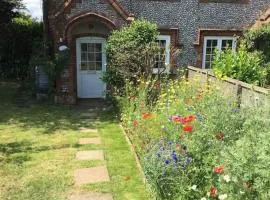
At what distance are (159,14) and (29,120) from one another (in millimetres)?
7034

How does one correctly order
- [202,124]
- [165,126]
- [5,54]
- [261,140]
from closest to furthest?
[261,140], [202,124], [165,126], [5,54]

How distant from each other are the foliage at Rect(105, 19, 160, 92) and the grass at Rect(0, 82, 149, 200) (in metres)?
1.70

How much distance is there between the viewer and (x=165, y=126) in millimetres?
6871

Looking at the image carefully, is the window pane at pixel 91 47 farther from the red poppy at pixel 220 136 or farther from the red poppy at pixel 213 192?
the red poppy at pixel 213 192

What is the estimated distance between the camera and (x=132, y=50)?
40.2ft

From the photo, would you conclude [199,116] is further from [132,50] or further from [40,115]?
[40,115]

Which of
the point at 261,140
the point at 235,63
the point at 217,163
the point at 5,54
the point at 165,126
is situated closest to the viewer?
the point at 261,140

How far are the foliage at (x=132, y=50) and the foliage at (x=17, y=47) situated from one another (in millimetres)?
7992

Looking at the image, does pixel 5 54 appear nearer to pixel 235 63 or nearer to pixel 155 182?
pixel 235 63

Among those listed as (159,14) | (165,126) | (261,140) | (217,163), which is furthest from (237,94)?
(159,14)

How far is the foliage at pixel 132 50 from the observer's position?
12.1m

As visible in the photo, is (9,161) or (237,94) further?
(237,94)

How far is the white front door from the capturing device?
47.8 feet

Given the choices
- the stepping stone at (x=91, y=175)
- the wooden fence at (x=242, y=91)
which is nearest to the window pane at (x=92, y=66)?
the wooden fence at (x=242, y=91)
